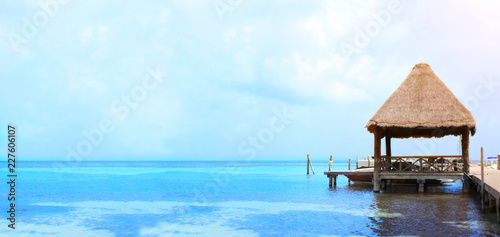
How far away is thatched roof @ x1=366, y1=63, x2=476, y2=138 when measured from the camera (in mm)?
18922

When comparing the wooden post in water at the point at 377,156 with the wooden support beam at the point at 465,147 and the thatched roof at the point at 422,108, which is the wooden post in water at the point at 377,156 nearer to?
the thatched roof at the point at 422,108

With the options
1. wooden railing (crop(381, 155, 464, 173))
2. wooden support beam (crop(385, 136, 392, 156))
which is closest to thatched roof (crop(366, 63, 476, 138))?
wooden railing (crop(381, 155, 464, 173))

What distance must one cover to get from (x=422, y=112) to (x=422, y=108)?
234 mm

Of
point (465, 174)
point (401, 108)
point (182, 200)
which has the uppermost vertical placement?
point (401, 108)

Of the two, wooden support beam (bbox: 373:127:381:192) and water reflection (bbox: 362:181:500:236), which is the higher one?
wooden support beam (bbox: 373:127:381:192)

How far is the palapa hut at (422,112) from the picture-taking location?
19.0 m

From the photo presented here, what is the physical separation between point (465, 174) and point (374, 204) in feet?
17.9

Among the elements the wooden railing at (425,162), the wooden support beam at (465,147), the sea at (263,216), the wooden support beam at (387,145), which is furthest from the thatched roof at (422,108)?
the wooden support beam at (387,145)

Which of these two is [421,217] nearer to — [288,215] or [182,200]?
[288,215]

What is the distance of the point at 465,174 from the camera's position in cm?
1945

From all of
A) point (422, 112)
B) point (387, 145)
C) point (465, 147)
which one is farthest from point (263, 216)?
point (387, 145)

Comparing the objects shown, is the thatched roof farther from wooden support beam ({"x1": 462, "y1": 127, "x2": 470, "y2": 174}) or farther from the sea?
the sea

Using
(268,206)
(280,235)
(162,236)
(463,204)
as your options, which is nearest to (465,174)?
(463,204)

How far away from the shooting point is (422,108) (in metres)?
19.5
